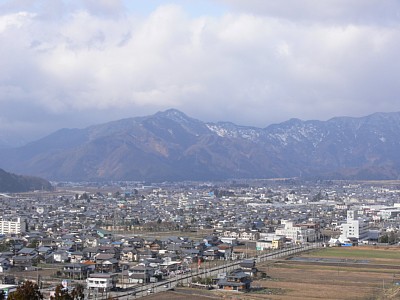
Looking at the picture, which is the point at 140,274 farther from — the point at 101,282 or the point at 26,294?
the point at 26,294

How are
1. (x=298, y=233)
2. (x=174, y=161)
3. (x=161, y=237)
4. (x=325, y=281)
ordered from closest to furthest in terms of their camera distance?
(x=325, y=281)
(x=161, y=237)
(x=298, y=233)
(x=174, y=161)

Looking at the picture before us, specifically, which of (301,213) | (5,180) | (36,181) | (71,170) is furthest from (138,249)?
(71,170)

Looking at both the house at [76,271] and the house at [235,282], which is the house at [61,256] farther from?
the house at [235,282]

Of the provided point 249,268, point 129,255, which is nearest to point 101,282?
point 249,268

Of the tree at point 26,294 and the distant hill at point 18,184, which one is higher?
the distant hill at point 18,184

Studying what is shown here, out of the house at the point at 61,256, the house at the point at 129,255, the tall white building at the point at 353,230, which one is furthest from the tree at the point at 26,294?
the tall white building at the point at 353,230

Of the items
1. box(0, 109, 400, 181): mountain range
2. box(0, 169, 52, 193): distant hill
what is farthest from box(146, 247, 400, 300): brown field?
box(0, 109, 400, 181): mountain range
